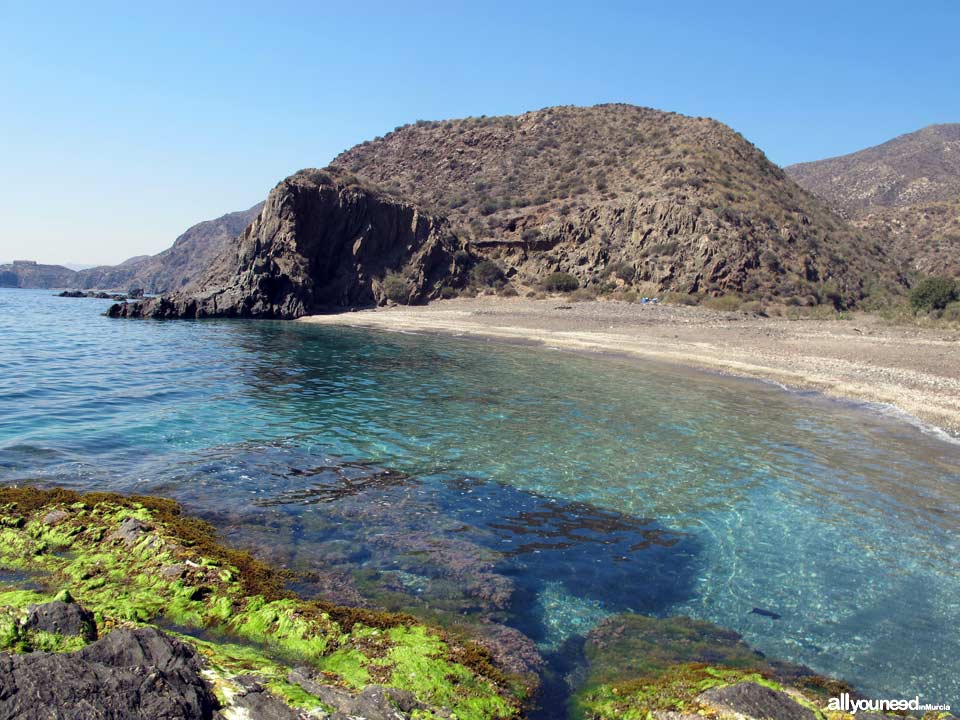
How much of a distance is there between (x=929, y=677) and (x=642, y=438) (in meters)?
7.56

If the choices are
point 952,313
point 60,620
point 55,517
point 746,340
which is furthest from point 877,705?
point 952,313

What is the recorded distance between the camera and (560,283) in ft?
146

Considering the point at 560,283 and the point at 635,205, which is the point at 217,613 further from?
the point at 635,205

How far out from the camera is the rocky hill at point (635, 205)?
42.2 metres

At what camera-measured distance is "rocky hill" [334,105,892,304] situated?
138ft

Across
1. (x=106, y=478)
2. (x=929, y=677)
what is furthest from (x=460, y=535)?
(x=106, y=478)

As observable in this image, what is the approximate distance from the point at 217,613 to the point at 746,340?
1020 inches

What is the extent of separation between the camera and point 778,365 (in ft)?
68.3

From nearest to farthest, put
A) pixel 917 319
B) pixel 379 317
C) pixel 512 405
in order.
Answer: pixel 512 405 → pixel 917 319 → pixel 379 317

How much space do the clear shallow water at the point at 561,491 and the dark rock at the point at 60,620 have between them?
2.35 metres

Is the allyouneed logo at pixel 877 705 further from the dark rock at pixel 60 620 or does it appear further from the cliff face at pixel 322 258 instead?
the cliff face at pixel 322 258

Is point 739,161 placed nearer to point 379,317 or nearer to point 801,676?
point 379,317

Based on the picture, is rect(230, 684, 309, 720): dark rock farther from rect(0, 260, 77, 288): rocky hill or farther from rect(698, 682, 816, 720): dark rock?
rect(0, 260, 77, 288): rocky hill

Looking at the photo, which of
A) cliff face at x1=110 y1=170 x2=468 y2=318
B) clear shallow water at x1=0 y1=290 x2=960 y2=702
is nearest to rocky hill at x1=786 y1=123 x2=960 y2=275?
cliff face at x1=110 y1=170 x2=468 y2=318
